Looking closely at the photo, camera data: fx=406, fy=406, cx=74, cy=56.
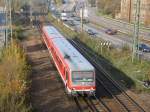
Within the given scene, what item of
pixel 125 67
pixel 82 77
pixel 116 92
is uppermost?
pixel 82 77

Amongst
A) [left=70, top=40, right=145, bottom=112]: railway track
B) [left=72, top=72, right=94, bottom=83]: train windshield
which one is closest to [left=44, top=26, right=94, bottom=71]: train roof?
[left=72, top=72, right=94, bottom=83]: train windshield

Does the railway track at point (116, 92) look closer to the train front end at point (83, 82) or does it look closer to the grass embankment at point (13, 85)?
the train front end at point (83, 82)

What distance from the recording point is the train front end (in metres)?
25.4

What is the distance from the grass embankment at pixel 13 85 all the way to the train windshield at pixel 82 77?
3125 mm

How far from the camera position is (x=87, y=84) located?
2548cm

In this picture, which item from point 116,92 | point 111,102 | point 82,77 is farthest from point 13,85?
point 116,92

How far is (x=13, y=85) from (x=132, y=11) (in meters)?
68.3

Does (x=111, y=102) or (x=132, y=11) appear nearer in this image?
(x=111, y=102)

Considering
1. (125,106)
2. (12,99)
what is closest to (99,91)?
(125,106)

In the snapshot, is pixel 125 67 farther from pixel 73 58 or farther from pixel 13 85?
pixel 13 85

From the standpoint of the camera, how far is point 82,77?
Answer: 83.8ft

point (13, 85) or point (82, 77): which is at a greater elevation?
point (13, 85)

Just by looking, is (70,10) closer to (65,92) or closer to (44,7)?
(44,7)

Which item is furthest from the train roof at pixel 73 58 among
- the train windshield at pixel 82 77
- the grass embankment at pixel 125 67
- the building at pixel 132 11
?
the building at pixel 132 11
